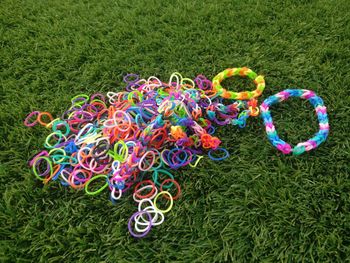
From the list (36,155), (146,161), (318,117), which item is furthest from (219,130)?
(36,155)

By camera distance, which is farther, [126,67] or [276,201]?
[126,67]

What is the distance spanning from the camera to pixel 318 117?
6.00ft

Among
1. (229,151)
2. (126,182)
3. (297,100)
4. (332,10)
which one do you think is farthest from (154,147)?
(332,10)

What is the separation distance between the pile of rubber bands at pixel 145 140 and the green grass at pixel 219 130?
2.4 inches

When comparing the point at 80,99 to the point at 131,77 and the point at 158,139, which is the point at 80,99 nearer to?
the point at 131,77

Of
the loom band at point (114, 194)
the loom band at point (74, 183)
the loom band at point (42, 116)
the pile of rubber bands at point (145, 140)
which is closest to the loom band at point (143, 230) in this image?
the pile of rubber bands at point (145, 140)

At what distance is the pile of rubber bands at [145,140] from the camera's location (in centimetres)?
161

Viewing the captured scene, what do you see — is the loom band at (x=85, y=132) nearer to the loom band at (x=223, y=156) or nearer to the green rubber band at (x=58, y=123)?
the green rubber band at (x=58, y=123)

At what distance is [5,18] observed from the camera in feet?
9.14

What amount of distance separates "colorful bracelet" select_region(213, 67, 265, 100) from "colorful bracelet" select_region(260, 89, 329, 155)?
10 cm

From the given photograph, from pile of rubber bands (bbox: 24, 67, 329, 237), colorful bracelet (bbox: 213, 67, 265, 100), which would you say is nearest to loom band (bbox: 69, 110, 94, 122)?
pile of rubber bands (bbox: 24, 67, 329, 237)

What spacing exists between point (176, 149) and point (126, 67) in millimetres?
876

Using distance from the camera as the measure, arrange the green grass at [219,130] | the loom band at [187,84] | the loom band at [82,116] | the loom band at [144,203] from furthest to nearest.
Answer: the loom band at [187,84]
the loom band at [82,116]
the loom band at [144,203]
the green grass at [219,130]

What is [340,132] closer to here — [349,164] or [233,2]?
[349,164]
